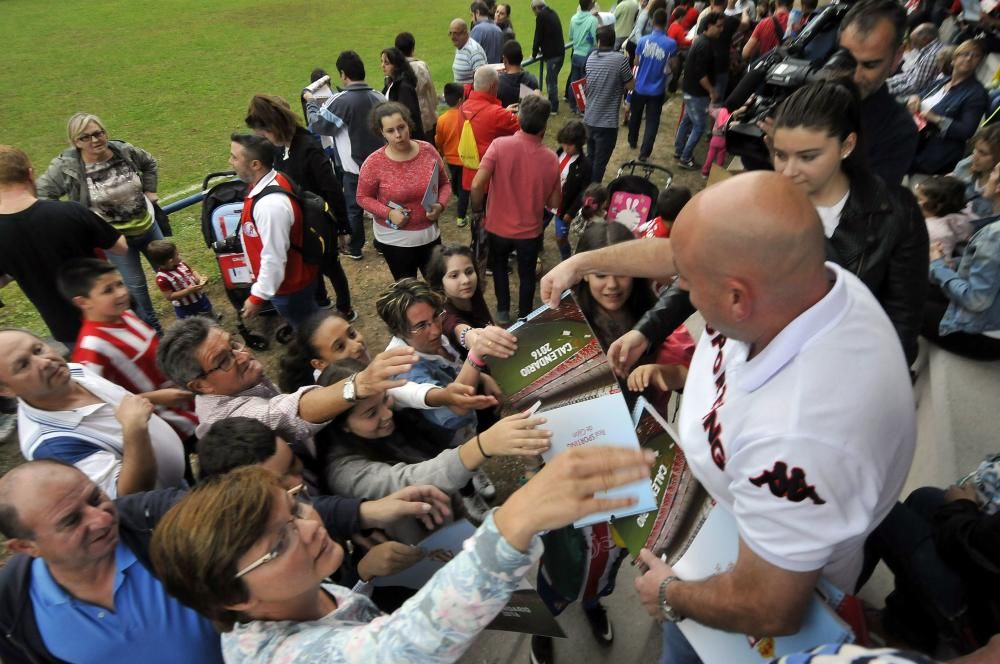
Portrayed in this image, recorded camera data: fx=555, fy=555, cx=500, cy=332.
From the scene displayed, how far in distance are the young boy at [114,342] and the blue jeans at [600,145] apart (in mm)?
5992

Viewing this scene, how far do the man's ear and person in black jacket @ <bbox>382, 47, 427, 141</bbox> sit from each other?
560cm

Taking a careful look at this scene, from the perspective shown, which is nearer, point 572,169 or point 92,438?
point 92,438

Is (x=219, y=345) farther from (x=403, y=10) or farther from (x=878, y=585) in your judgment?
(x=403, y=10)

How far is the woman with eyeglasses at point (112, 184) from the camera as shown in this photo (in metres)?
4.43

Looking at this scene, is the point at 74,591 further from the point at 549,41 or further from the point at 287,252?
the point at 549,41

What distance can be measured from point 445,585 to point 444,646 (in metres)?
0.13

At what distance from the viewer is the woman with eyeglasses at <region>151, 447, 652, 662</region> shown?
113cm

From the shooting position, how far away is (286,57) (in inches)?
625

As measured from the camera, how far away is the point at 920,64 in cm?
700

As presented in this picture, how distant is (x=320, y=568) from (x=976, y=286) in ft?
12.2

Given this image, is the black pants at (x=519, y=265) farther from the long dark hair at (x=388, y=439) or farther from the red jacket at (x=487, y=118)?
the long dark hair at (x=388, y=439)

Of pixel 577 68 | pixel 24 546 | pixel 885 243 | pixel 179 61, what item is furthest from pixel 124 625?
pixel 179 61

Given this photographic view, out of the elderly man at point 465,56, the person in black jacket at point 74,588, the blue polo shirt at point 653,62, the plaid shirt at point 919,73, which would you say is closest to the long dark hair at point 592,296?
the person in black jacket at point 74,588

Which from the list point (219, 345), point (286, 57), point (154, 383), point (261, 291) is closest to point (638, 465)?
point (219, 345)
